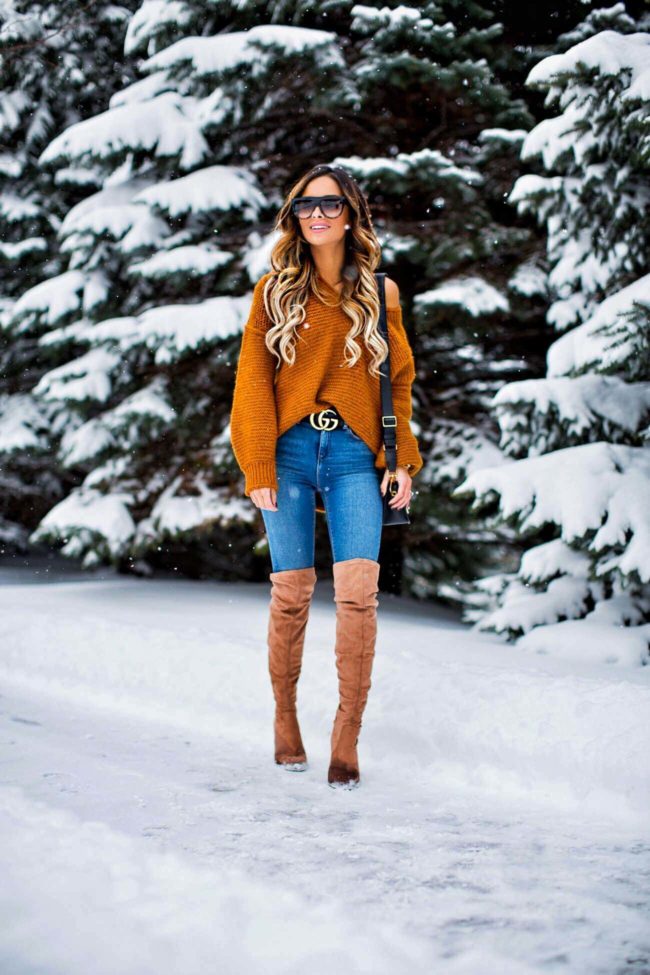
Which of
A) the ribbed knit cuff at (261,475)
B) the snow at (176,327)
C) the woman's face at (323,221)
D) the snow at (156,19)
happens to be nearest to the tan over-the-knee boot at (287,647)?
the ribbed knit cuff at (261,475)

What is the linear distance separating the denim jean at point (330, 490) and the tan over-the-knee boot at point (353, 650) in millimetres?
71

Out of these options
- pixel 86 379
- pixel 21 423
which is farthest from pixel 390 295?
pixel 21 423

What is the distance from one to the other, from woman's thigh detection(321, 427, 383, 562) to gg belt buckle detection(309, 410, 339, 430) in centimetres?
4

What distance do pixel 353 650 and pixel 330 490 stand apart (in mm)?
590

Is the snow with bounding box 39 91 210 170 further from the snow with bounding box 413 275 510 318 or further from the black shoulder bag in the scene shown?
the black shoulder bag

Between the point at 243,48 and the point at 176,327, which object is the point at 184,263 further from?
the point at 243,48

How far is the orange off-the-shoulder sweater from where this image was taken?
305 centimetres

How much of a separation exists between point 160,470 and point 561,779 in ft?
14.7

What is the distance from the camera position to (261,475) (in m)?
3.00

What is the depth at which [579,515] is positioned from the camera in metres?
4.40

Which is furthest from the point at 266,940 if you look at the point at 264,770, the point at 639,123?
the point at 639,123

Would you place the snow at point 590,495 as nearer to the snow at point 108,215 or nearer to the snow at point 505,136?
the snow at point 505,136

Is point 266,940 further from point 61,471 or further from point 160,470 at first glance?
point 61,471

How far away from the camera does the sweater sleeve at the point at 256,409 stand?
3020 millimetres
